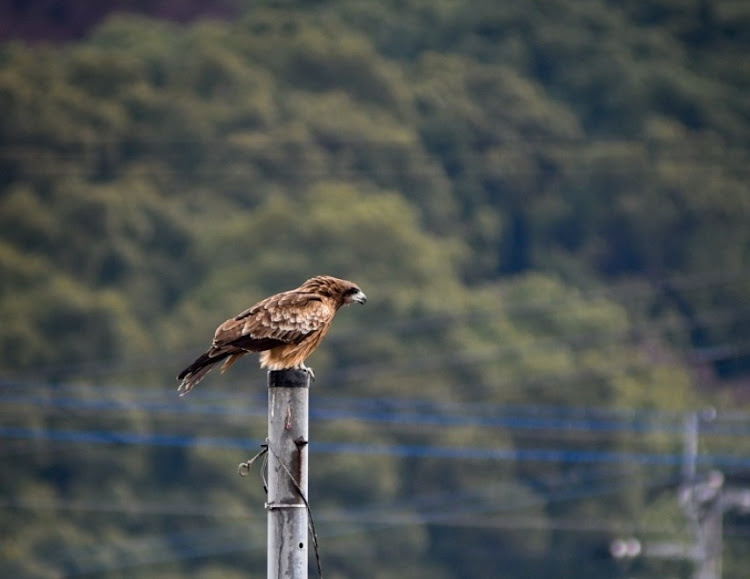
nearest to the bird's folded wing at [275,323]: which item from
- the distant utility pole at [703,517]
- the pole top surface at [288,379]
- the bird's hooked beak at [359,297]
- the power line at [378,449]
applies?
the bird's hooked beak at [359,297]

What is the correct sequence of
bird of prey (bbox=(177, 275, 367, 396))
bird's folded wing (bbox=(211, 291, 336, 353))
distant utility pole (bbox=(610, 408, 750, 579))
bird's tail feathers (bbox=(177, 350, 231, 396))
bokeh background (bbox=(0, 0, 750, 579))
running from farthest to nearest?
bokeh background (bbox=(0, 0, 750, 579)) → distant utility pole (bbox=(610, 408, 750, 579)) → bird's folded wing (bbox=(211, 291, 336, 353)) → bird of prey (bbox=(177, 275, 367, 396)) → bird's tail feathers (bbox=(177, 350, 231, 396))

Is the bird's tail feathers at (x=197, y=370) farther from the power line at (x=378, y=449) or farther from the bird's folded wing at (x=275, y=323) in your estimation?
the power line at (x=378, y=449)

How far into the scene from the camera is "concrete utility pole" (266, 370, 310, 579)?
9.79 metres

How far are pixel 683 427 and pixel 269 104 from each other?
2331 cm

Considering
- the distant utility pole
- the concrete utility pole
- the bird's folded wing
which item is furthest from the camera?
the distant utility pole

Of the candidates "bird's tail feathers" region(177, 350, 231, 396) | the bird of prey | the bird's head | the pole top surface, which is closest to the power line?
the bird's head

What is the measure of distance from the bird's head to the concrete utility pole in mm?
3350

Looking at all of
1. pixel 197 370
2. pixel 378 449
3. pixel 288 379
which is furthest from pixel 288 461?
pixel 378 449

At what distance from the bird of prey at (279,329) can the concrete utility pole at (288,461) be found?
7.24ft

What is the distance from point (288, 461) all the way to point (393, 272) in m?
49.3

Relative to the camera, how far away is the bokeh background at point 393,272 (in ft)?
162

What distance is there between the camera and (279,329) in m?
12.7

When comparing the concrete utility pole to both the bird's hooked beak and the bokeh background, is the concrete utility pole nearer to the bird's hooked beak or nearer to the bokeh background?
the bird's hooked beak

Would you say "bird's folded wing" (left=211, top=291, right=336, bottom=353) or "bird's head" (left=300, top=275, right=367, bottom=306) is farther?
"bird's head" (left=300, top=275, right=367, bottom=306)
